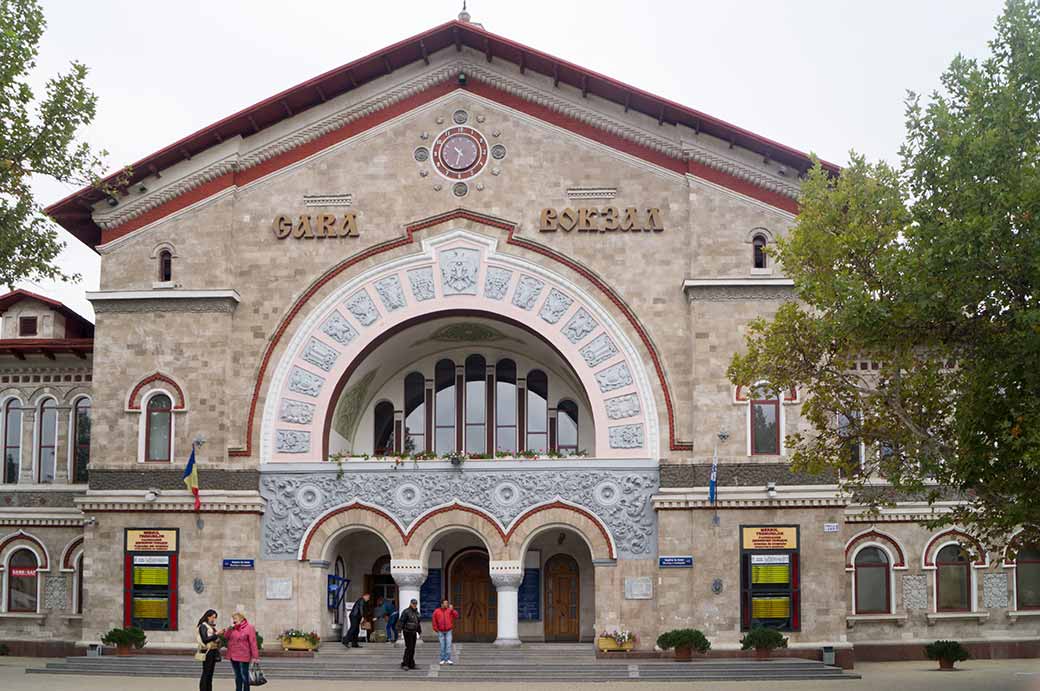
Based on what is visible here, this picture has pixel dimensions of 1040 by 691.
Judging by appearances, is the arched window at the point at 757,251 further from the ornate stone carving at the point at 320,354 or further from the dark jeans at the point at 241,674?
the dark jeans at the point at 241,674

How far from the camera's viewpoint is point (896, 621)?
36.9 meters

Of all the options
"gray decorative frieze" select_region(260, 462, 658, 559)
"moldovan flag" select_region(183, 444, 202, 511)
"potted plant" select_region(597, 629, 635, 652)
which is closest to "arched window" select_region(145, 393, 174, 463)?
"moldovan flag" select_region(183, 444, 202, 511)

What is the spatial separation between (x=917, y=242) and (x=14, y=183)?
16358 mm

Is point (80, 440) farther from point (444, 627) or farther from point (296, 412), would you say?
point (444, 627)

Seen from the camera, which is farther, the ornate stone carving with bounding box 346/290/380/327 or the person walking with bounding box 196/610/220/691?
the ornate stone carving with bounding box 346/290/380/327

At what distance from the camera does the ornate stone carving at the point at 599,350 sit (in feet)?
112

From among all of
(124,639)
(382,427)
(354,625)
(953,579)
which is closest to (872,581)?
(953,579)

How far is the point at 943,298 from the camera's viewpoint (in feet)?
74.0

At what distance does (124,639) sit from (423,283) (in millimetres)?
10812

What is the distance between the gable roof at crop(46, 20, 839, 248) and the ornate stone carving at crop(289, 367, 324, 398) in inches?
236

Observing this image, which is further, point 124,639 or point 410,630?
point 124,639

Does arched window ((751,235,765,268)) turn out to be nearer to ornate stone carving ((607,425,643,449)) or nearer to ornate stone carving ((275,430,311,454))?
ornate stone carving ((607,425,643,449))

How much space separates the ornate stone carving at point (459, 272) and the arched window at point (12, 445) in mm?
13242

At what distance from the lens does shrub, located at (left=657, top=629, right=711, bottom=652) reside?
31766 millimetres
